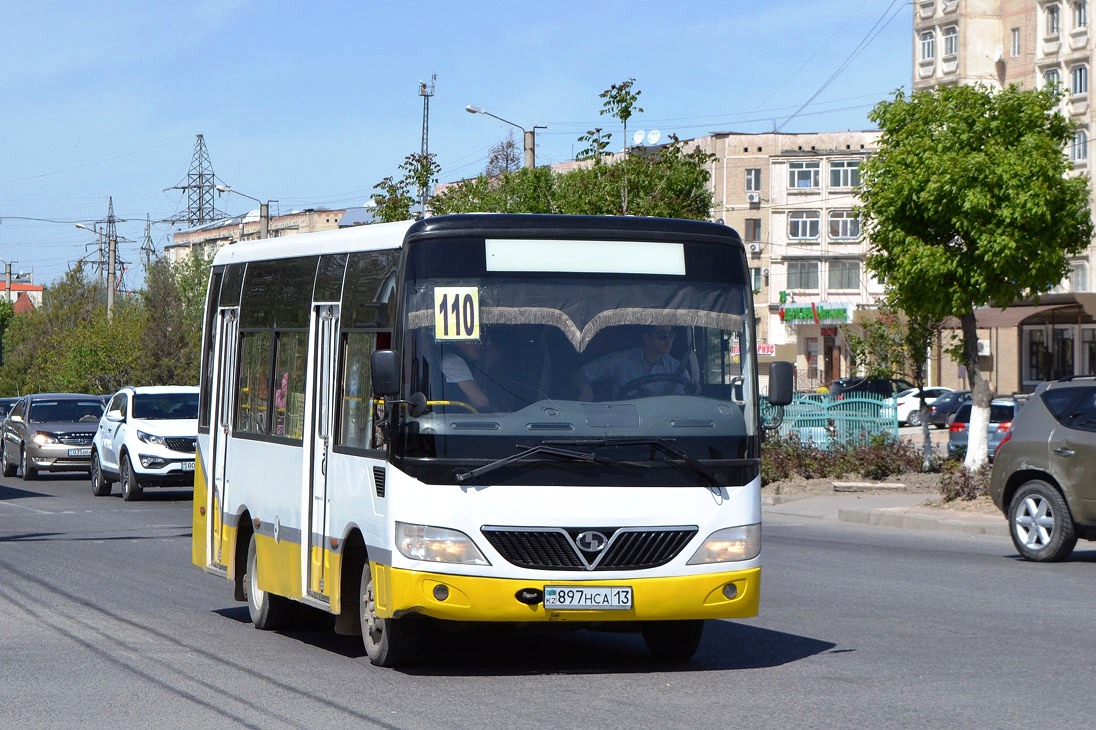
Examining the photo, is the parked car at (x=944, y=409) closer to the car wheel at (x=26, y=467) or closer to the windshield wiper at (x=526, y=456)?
the car wheel at (x=26, y=467)

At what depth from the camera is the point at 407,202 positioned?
43.7 meters

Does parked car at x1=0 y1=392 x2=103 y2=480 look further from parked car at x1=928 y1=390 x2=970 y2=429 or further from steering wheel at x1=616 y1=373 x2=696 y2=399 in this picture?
parked car at x1=928 y1=390 x2=970 y2=429

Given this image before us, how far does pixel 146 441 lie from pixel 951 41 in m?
61.1

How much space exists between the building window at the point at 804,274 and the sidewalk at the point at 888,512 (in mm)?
67281

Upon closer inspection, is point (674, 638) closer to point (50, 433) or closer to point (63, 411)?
point (50, 433)

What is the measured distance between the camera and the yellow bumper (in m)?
→ 8.96

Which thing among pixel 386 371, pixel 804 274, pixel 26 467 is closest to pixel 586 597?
pixel 386 371

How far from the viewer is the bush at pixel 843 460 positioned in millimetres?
29109

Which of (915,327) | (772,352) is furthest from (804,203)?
(915,327)

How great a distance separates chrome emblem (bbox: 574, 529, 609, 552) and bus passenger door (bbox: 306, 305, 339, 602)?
1830mm

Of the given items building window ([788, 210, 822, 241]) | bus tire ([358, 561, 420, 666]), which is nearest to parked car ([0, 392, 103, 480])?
bus tire ([358, 561, 420, 666])

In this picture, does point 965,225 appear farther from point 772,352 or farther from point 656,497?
point 772,352

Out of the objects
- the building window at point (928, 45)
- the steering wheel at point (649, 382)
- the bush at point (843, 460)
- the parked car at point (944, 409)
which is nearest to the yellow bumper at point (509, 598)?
the steering wheel at point (649, 382)

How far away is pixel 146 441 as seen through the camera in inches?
1082
